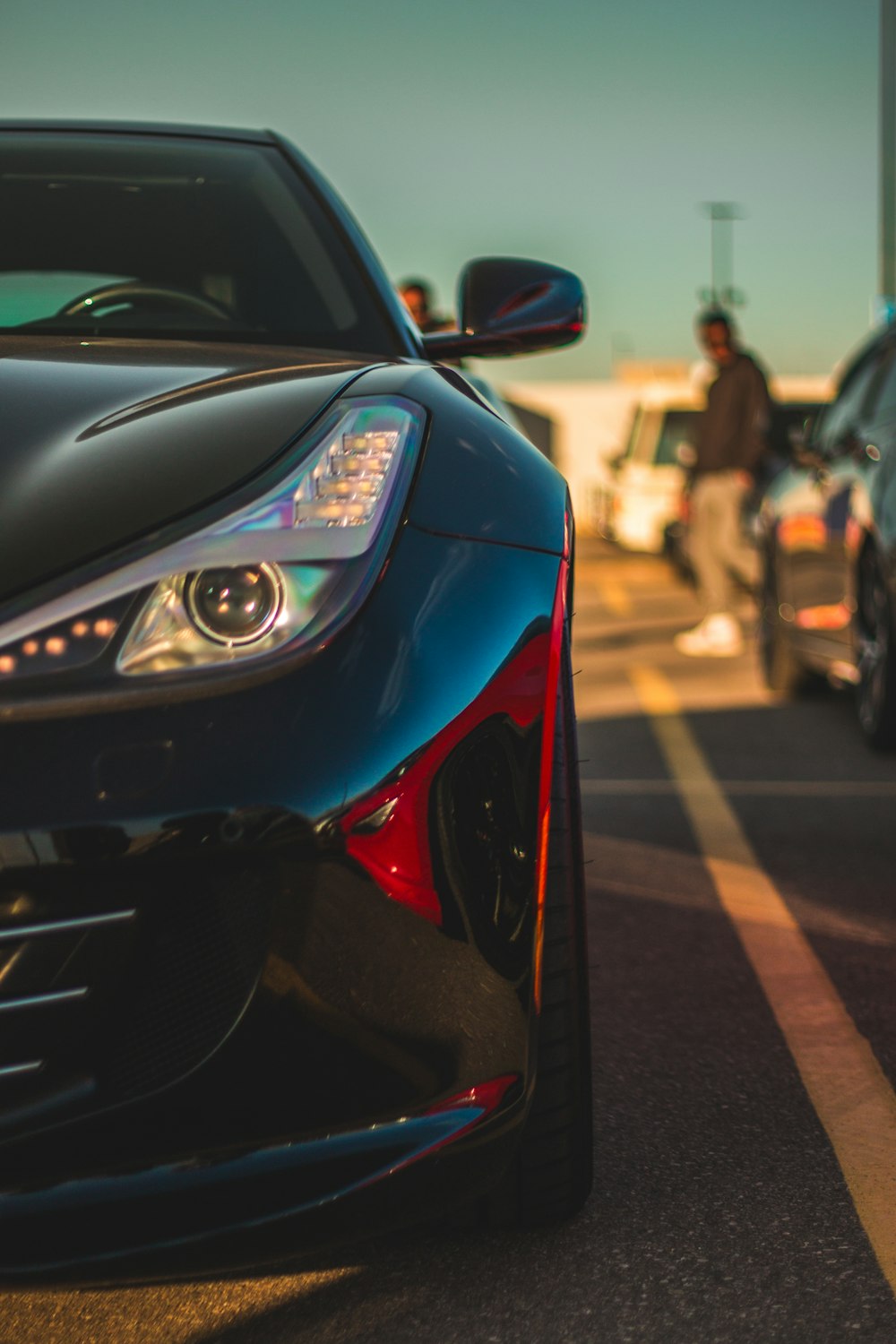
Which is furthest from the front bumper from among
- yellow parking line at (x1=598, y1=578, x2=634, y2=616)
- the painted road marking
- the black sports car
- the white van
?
the white van

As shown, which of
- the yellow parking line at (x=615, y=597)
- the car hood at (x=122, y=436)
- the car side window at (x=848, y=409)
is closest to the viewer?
the car hood at (x=122, y=436)

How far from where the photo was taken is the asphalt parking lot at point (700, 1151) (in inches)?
76.4

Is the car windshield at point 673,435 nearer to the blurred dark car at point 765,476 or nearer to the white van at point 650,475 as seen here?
the white van at point 650,475

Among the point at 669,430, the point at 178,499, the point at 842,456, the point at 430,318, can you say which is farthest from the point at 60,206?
the point at 669,430

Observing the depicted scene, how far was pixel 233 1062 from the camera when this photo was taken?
1604 millimetres

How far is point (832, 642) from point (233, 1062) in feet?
18.1

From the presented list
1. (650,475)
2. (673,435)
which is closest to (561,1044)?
(650,475)

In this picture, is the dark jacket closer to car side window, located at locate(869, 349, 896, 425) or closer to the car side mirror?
car side window, located at locate(869, 349, 896, 425)

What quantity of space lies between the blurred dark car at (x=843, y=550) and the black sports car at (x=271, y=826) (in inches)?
162

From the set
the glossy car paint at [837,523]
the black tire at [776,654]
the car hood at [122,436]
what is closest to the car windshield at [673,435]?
the black tire at [776,654]

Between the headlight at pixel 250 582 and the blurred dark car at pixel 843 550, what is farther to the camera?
the blurred dark car at pixel 843 550

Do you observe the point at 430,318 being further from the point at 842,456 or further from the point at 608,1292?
the point at 608,1292

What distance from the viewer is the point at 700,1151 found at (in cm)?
241

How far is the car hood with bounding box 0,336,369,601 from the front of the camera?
1.71 metres
